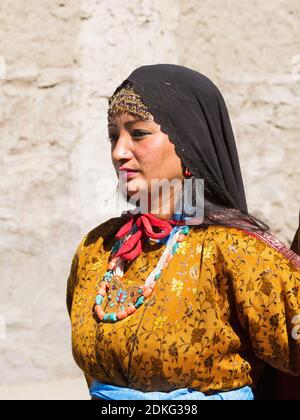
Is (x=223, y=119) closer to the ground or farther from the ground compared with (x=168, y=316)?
farther from the ground

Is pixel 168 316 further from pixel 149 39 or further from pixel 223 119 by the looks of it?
pixel 149 39

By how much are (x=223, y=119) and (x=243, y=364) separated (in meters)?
0.71

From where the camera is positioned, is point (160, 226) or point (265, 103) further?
point (265, 103)

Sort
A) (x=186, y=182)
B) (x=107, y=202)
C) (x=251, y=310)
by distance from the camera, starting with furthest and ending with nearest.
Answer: (x=107, y=202)
(x=186, y=182)
(x=251, y=310)

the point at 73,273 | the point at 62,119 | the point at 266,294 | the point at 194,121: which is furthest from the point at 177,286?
the point at 62,119

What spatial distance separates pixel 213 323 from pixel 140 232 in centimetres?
40

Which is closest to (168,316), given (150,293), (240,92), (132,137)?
(150,293)

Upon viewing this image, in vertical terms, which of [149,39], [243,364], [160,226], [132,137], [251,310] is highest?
[149,39]

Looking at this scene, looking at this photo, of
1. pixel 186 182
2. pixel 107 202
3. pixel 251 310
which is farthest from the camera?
pixel 107 202

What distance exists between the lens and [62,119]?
4230mm

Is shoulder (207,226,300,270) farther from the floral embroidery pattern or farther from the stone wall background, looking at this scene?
the stone wall background

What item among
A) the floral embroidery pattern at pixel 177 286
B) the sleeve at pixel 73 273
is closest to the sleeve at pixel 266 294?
the floral embroidery pattern at pixel 177 286

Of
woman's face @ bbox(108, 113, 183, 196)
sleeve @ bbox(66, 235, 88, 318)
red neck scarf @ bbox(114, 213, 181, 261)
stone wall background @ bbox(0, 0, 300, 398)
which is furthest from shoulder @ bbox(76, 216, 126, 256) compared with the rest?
stone wall background @ bbox(0, 0, 300, 398)

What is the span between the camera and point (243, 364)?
2.67m
